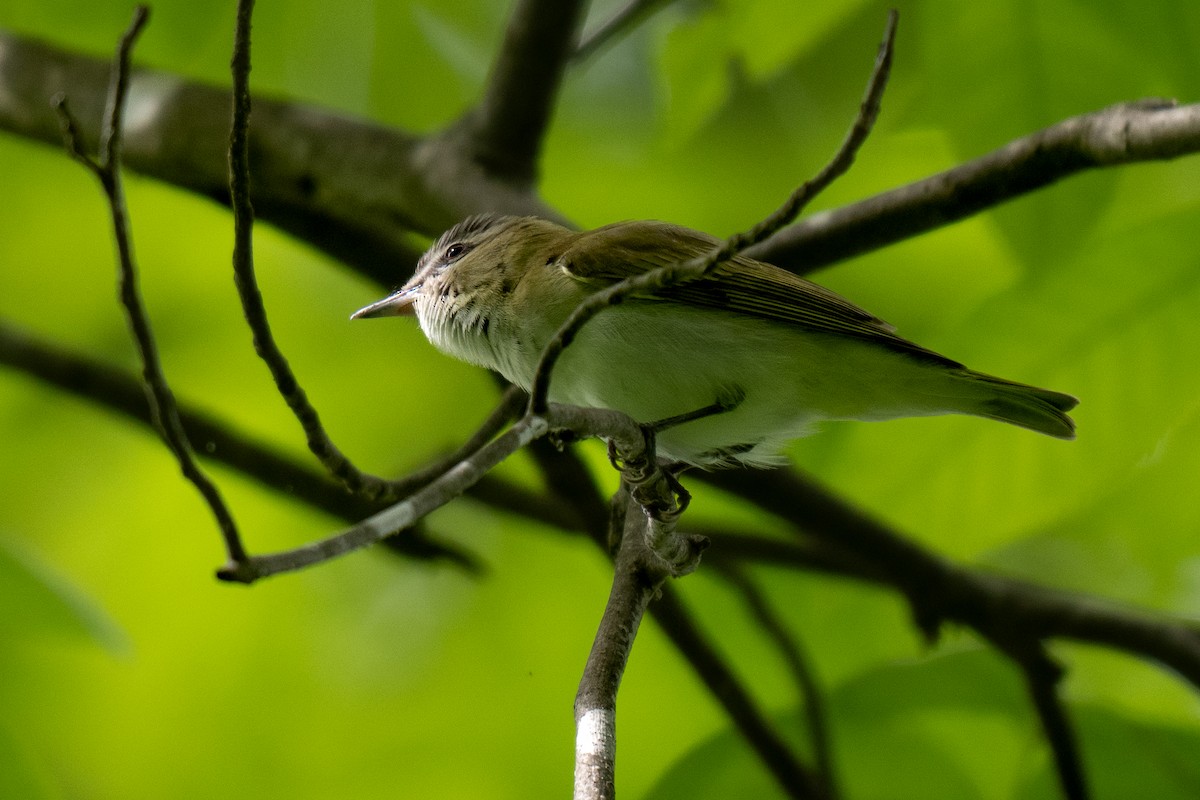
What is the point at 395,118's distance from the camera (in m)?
5.29

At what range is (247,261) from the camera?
202 cm

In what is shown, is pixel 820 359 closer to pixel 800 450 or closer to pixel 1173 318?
pixel 800 450

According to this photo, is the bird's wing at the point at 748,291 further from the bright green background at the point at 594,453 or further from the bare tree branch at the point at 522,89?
the bare tree branch at the point at 522,89

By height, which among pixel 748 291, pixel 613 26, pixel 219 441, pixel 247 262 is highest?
pixel 613 26

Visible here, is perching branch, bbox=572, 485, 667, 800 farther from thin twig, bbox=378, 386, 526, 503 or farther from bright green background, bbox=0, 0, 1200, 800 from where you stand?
bright green background, bbox=0, 0, 1200, 800

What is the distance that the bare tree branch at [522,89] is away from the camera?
4066mm

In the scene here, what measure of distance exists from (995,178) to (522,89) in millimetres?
1758

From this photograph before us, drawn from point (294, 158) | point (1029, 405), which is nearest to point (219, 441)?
point (294, 158)

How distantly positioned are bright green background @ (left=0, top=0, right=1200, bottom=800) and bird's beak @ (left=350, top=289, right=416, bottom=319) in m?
0.92

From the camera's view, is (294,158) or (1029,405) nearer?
(1029,405)

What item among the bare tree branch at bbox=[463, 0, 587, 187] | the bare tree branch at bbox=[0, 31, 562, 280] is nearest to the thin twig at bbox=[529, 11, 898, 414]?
the bare tree branch at bbox=[0, 31, 562, 280]

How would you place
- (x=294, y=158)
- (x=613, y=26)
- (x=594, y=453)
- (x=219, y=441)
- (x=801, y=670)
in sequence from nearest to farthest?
(x=801, y=670) < (x=294, y=158) < (x=219, y=441) < (x=613, y=26) < (x=594, y=453)

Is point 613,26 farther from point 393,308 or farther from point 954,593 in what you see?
point 954,593

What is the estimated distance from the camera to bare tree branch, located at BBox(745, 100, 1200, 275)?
8.61 ft
